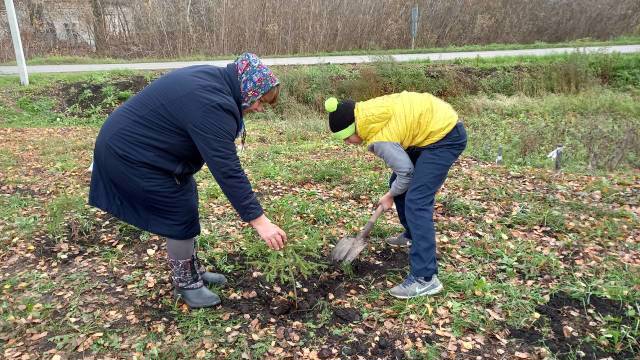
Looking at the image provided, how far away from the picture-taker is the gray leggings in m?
2.79

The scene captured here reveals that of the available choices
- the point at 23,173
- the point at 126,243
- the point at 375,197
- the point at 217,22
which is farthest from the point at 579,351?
the point at 217,22

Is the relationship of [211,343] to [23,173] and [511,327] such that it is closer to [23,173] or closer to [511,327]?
[511,327]

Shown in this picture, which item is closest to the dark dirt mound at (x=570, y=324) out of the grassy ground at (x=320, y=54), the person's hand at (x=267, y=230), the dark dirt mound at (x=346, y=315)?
the dark dirt mound at (x=346, y=315)

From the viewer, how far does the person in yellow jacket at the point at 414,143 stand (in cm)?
288

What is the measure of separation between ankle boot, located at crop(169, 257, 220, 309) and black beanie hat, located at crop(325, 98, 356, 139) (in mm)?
1246

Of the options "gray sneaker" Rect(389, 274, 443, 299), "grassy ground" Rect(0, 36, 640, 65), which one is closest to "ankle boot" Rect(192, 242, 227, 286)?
"gray sneaker" Rect(389, 274, 443, 299)

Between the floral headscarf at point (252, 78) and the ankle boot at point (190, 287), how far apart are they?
3.84 ft

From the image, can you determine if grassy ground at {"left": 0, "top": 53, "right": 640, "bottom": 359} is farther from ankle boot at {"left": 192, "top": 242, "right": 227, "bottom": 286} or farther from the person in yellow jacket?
the person in yellow jacket

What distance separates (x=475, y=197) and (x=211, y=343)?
311 centimetres

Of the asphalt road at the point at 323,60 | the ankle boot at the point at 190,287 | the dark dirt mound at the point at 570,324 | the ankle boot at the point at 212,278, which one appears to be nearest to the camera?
the dark dirt mound at the point at 570,324

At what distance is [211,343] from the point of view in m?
2.72

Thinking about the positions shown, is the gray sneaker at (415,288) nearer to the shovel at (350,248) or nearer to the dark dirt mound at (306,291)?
the dark dirt mound at (306,291)

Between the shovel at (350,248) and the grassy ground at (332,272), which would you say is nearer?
the grassy ground at (332,272)

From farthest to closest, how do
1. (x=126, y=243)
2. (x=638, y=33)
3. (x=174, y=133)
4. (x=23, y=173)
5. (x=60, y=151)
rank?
1. (x=638, y=33)
2. (x=60, y=151)
3. (x=23, y=173)
4. (x=126, y=243)
5. (x=174, y=133)
